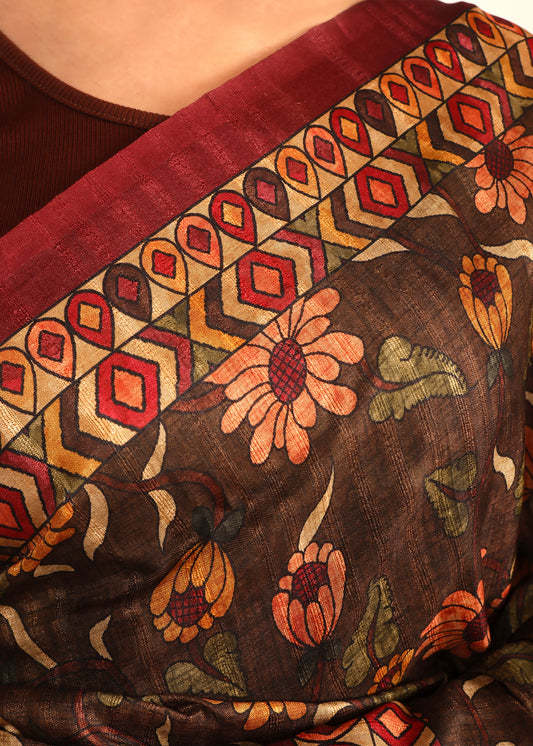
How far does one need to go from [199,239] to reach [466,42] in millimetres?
Result: 349

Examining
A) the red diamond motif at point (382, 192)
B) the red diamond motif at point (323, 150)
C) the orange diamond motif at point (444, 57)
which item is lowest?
the red diamond motif at point (382, 192)

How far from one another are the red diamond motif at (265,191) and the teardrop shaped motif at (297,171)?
0.02 metres

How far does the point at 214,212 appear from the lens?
57cm

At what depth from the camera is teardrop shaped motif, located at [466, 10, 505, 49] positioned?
696mm

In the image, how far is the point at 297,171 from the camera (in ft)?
1.96

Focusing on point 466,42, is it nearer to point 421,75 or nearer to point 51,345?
point 421,75

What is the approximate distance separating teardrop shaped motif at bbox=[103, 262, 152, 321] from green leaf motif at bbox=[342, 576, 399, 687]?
298 mm

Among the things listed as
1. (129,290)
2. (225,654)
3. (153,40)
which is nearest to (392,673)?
(225,654)

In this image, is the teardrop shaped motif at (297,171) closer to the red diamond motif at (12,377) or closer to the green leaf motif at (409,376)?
the green leaf motif at (409,376)

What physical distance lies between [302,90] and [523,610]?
549 millimetres

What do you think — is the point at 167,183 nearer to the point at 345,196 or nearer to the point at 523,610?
the point at 345,196

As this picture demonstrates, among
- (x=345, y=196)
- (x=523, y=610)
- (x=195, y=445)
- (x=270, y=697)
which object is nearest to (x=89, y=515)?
(x=195, y=445)

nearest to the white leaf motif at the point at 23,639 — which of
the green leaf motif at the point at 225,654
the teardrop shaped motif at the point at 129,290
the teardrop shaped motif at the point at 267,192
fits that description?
the green leaf motif at the point at 225,654

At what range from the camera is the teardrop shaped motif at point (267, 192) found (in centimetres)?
58
